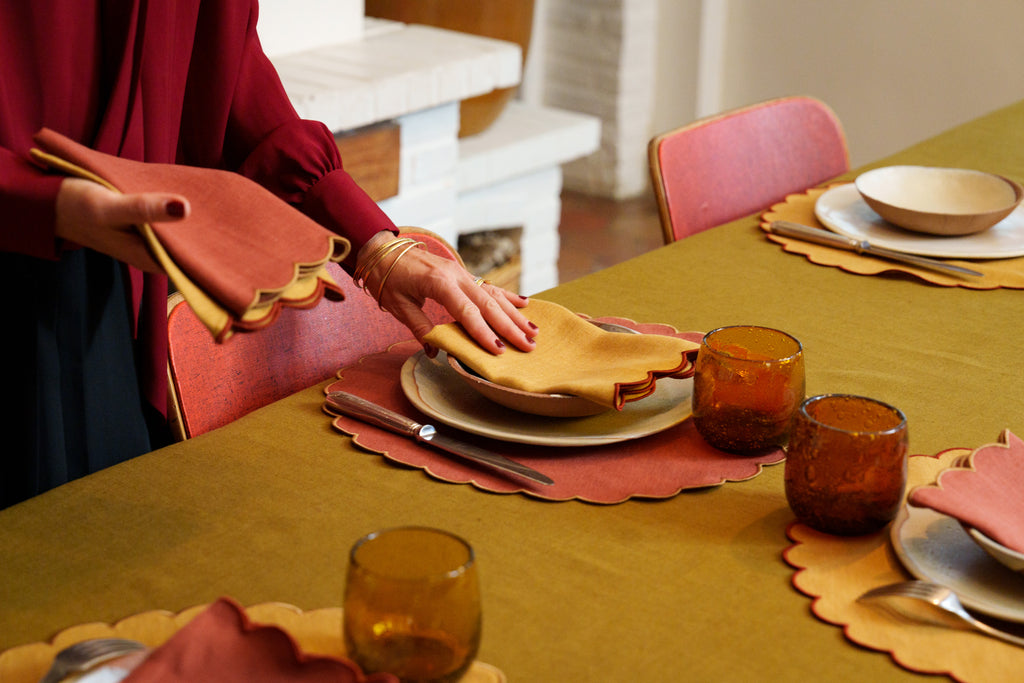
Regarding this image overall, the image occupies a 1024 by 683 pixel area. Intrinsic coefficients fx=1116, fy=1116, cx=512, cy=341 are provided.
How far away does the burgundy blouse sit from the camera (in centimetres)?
101

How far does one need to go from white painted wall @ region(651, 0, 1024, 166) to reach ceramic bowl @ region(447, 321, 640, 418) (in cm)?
320

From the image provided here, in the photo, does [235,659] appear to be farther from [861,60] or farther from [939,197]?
[861,60]

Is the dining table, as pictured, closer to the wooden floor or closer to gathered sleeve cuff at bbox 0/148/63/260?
gathered sleeve cuff at bbox 0/148/63/260

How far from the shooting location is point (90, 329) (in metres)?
1.11

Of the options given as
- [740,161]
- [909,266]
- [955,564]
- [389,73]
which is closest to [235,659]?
[955,564]

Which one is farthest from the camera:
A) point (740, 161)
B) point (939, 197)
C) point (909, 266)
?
point (740, 161)

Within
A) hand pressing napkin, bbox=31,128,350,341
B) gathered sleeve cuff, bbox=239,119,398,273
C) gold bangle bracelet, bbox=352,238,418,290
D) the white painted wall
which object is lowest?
the white painted wall

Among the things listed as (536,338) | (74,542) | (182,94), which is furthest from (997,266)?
Result: (74,542)

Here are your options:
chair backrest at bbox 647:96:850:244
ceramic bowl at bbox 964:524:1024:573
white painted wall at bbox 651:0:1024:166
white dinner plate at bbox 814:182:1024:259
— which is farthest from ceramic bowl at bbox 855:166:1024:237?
white painted wall at bbox 651:0:1024:166

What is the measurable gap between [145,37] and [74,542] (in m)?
0.51

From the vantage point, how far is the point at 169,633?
2.26ft

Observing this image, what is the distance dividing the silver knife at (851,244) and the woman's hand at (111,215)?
907 millimetres

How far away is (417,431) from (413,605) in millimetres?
345

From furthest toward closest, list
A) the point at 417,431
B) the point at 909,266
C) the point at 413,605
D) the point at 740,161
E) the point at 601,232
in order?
the point at 601,232 < the point at 740,161 < the point at 909,266 < the point at 417,431 < the point at 413,605
